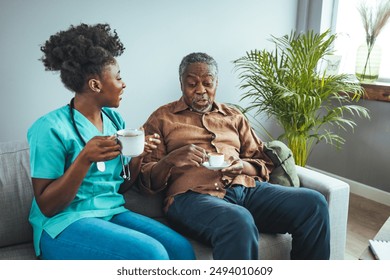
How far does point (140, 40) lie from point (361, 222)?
69.2 inches

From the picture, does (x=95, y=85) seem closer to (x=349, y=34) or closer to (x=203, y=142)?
(x=203, y=142)

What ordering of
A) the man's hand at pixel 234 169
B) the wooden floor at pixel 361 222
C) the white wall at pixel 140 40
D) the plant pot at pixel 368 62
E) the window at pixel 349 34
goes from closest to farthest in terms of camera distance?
the man's hand at pixel 234 169 < the white wall at pixel 140 40 < the wooden floor at pixel 361 222 < the plant pot at pixel 368 62 < the window at pixel 349 34

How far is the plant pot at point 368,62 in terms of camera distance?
2.68m

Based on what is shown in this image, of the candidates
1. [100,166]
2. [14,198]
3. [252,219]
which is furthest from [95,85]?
[252,219]

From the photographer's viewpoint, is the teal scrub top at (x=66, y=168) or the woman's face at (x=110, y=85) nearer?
the teal scrub top at (x=66, y=168)

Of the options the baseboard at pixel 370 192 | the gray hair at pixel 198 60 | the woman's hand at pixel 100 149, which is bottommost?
the baseboard at pixel 370 192

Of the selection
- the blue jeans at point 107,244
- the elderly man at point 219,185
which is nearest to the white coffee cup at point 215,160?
the elderly man at point 219,185

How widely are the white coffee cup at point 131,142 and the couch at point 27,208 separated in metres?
0.46

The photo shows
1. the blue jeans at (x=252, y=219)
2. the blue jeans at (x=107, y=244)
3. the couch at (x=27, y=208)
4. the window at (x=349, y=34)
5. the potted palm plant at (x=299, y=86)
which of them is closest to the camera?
the blue jeans at (x=107, y=244)

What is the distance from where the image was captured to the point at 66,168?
1287 mm

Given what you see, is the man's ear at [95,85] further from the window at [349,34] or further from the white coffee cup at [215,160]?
the window at [349,34]
